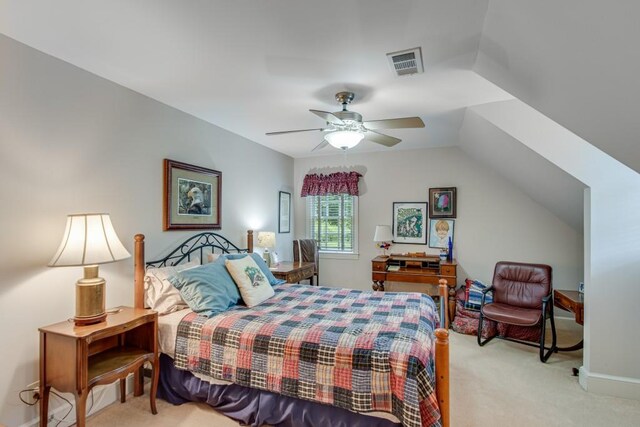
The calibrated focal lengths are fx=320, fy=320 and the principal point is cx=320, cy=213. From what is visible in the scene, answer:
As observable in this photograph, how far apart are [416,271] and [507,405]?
2147 millimetres

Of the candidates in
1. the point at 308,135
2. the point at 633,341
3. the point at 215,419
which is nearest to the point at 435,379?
the point at 215,419

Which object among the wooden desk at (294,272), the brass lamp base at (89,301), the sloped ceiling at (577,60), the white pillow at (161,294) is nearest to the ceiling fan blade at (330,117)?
the sloped ceiling at (577,60)

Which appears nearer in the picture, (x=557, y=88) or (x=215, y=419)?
(x=557, y=88)

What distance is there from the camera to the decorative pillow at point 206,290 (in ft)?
8.20

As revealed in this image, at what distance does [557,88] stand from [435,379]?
5.55ft

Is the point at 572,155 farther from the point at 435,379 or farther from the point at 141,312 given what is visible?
the point at 141,312

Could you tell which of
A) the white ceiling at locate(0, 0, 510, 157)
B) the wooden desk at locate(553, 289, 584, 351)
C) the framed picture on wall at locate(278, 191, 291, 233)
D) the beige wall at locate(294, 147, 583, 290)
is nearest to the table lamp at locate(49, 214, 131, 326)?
the white ceiling at locate(0, 0, 510, 157)

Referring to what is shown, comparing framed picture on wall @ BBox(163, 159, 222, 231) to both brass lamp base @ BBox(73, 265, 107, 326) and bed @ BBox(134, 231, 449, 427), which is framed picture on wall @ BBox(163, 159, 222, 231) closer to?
bed @ BBox(134, 231, 449, 427)

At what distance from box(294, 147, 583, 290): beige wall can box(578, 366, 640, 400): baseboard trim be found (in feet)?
5.92

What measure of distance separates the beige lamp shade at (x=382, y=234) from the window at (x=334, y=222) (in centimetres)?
58

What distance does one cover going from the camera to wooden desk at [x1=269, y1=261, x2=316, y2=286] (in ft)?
13.2

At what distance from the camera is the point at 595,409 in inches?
95.3

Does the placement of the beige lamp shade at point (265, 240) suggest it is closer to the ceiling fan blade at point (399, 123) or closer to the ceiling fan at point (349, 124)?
the ceiling fan at point (349, 124)

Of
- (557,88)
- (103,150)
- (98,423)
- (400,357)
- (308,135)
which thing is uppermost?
(308,135)
